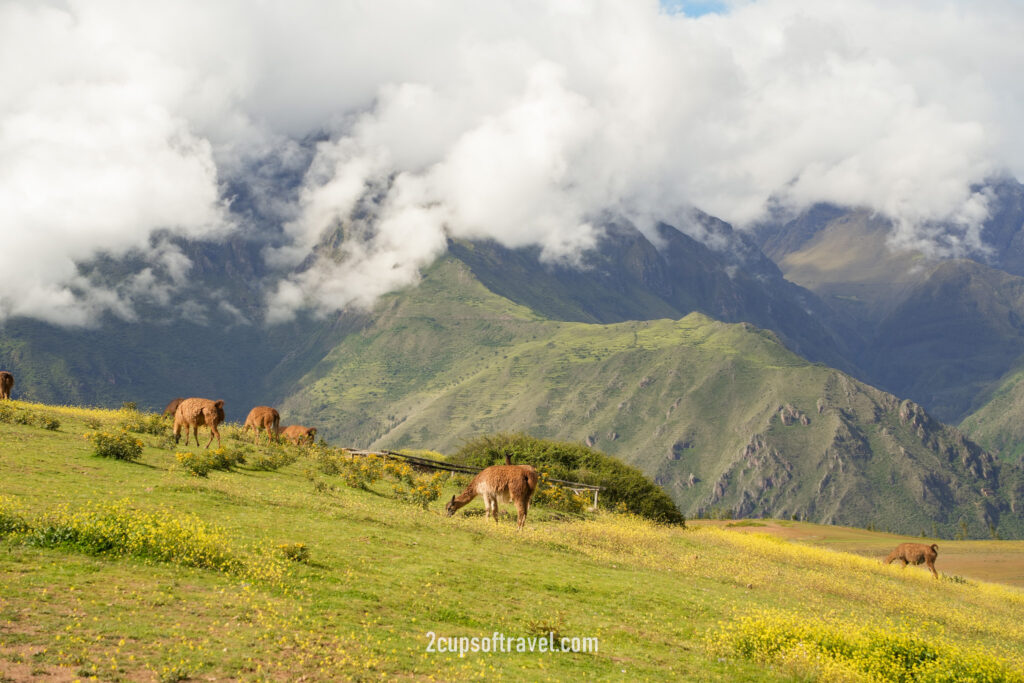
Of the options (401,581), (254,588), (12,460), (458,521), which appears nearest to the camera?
(254,588)

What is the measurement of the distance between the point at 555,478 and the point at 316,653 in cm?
3628

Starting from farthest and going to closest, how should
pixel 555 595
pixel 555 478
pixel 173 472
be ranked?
pixel 555 478 < pixel 173 472 < pixel 555 595

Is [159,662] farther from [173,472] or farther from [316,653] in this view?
[173,472]

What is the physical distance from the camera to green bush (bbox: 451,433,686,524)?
50.5 meters

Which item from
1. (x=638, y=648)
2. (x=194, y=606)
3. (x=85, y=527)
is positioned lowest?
(x=638, y=648)

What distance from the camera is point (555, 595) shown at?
21578mm

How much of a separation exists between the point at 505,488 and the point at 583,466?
22.6 meters

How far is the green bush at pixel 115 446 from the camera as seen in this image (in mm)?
27781

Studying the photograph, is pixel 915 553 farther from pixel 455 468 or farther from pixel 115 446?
pixel 115 446

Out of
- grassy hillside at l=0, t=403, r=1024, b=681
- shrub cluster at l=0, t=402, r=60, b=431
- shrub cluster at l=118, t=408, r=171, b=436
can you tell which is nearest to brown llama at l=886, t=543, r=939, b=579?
grassy hillside at l=0, t=403, r=1024, b=681

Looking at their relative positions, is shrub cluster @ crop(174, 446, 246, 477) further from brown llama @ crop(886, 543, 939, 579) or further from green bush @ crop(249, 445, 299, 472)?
brown llama @ crop(886, 543, 939, 579)

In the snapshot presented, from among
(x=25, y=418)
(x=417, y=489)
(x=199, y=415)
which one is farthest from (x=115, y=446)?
(x=417, y=489)

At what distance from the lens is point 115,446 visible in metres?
28.0

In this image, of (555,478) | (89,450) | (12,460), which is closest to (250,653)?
(12,460)
